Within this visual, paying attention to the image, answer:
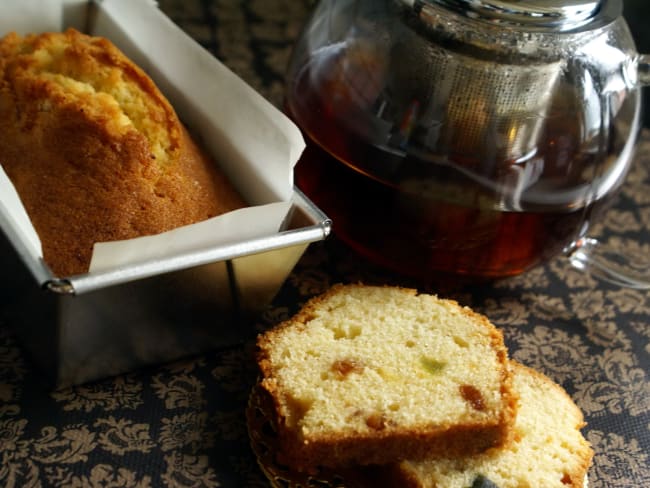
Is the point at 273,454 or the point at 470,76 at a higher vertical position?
the point at 470,76

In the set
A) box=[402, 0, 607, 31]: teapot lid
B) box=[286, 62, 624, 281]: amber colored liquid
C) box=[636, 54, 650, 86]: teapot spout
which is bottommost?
box=[286, 62, 624, 281]: amber colored liquid

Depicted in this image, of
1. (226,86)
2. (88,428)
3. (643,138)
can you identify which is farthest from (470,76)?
(643,138)

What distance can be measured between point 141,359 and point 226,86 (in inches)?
15.7

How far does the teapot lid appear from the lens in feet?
3.21

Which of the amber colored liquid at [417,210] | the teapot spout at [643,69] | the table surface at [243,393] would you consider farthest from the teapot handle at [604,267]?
the teapot spout at [643,69]

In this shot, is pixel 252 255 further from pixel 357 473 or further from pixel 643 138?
pixel 643 138

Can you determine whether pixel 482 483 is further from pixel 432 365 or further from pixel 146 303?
pixel 146 303

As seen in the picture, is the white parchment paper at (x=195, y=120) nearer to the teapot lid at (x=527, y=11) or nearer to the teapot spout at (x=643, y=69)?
the teapot lid at (x=527, y=11)

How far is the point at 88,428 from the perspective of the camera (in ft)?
3.14

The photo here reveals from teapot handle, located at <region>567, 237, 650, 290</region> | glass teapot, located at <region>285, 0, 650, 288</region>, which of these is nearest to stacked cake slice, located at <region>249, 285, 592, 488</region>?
glass teapot, located at <region>285, 0, 650, 288</region>

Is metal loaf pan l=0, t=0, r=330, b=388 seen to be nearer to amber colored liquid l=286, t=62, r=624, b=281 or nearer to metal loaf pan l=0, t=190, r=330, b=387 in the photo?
metal loaf pan l=0, t=190, r=330, b=387

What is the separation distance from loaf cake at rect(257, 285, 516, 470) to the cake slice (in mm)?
20

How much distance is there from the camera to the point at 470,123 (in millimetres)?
1050

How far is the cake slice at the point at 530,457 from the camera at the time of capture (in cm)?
92
